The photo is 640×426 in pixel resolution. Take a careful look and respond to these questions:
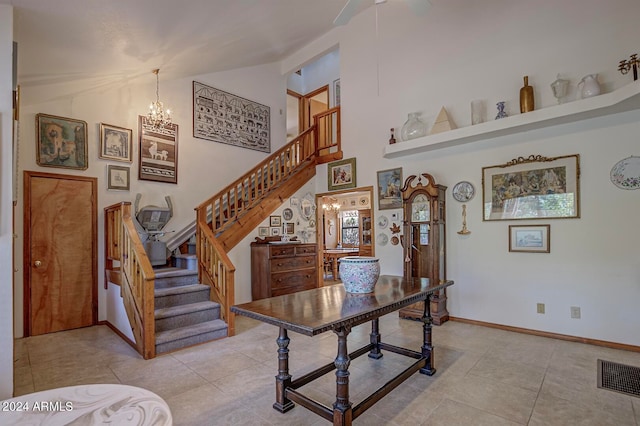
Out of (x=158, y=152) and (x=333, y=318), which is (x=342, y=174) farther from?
(x=333, y=318)

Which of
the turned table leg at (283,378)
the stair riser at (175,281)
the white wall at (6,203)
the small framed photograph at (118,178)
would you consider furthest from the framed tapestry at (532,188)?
the small framed photograph at (118,178)

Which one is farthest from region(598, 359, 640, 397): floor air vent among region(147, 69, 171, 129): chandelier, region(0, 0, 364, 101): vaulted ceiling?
region(147, 69, 171, 129): chandelier

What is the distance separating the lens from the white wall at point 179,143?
4.30m

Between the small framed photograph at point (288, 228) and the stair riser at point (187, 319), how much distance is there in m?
2.12

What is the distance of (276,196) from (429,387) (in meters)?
4.08

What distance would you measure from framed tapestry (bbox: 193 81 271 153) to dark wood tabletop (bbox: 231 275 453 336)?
459 centimetres

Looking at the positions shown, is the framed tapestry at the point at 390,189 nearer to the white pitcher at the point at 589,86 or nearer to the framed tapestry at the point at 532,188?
the framed tapestry at the point at 532,188

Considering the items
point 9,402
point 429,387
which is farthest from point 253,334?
point 9,402

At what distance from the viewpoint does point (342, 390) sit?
6.77ft

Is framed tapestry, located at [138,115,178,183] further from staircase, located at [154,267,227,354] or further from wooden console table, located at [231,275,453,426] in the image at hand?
wooden console table, located at [231,275,453,426]

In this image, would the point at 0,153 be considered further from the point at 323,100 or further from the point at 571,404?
the point at 323,100

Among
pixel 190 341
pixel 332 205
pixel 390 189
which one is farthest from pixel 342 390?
pixel 332 205

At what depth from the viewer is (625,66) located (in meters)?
3.49

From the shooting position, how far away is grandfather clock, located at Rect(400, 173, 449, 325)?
180 inches
